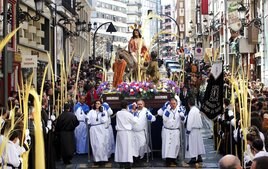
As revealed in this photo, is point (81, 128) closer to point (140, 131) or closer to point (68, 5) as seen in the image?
point (140, 131)

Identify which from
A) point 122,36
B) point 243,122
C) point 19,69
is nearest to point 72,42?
point 19,69

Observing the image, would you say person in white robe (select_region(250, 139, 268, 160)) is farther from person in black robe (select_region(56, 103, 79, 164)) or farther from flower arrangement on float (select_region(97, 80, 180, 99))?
flower arrangement on float (select_region(97, 80, 180, 99))

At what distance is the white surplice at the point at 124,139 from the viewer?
49.1ft

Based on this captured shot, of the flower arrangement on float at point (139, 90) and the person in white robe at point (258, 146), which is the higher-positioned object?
the flower arrangement on float at point (139, 90)

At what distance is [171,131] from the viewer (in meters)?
15.6

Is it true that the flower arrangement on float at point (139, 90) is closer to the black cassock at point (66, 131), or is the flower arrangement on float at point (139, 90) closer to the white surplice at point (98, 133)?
the white surplice at point (98, 133)

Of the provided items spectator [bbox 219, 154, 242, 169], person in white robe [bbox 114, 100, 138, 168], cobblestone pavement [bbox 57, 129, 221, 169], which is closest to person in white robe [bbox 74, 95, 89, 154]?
cobblestone pavement [bbox 57, 129, 221, 169]

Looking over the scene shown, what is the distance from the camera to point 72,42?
53.8 meters

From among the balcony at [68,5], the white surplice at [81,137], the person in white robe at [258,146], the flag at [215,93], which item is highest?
the balcony at [68,5]

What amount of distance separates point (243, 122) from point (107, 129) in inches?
204

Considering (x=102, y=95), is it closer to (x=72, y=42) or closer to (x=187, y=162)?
(x=187, y=162)

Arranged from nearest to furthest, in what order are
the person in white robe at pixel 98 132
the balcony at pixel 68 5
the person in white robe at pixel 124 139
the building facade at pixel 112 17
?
the person in white robe at pixel 124 139
the person in white robe at pixel 98 132
the balcony at pixel 68 5
the building facade at pixel 112 17

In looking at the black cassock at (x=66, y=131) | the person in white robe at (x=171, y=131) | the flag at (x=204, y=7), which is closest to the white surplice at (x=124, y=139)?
the person in white robe at (x=171, y=131)

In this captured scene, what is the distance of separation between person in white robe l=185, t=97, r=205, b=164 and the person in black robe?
271 centimetres
